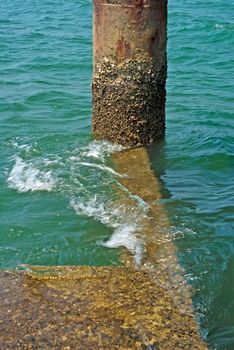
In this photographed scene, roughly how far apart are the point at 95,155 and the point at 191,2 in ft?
53.7

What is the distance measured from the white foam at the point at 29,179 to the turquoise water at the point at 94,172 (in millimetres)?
11

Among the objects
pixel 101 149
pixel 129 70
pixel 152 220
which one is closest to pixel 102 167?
pixel 101 149

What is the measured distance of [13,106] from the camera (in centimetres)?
1005

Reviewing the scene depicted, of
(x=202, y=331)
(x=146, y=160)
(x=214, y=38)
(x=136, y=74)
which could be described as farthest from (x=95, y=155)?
(x=214, y=38)

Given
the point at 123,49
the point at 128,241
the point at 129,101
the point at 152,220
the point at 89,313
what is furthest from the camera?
the point at 129,101

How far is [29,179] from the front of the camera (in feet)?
22.9

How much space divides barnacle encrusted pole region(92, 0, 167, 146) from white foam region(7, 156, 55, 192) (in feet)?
3.09

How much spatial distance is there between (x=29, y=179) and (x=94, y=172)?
72 centimetres

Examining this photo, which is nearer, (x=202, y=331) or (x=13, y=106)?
(x=202, y=331)

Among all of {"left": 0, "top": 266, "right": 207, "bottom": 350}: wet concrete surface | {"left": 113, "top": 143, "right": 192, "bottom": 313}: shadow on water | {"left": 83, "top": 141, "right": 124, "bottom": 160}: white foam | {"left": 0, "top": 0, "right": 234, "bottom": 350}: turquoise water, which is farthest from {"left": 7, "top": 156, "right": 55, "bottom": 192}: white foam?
{"left": 0, "top": 266, "right": 207, "bottom": 350}: wet concrete surface

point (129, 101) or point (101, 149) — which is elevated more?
point (129, 101)

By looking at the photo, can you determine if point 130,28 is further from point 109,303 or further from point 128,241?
point 109,303

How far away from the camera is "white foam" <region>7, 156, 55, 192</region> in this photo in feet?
22.2

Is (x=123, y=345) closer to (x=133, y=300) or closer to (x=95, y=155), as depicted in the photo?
(x=133, y=300)
